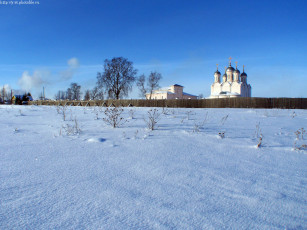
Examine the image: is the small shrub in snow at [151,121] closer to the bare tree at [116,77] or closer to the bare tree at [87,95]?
the bare tree at [116,77]

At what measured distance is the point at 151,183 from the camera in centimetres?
174

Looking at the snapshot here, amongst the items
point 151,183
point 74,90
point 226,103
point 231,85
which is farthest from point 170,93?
point 151,183

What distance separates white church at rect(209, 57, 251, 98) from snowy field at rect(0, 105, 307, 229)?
138ft

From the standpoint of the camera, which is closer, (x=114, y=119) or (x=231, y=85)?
(x=114, y=119)

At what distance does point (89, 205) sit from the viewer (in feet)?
4.49

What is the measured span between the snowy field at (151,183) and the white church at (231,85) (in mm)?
42167

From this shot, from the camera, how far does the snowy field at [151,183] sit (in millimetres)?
1244

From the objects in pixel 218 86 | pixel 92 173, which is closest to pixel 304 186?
pixel 92 173

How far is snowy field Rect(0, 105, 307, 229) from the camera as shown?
1.24 meters

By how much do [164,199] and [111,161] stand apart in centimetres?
97

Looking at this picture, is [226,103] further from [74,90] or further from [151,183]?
[74,90]

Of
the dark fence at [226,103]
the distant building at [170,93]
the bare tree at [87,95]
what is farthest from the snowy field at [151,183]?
the bare tree at [87,95]

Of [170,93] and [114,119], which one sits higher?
[170,93]

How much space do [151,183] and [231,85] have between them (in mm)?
46449
